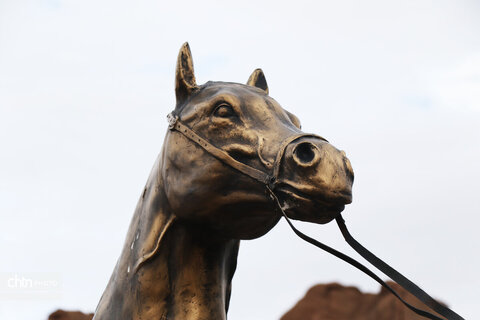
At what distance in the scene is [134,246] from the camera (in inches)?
154

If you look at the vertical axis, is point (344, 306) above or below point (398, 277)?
below

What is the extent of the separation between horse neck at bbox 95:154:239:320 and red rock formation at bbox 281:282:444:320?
905 centimetres

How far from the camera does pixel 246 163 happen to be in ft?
11.4

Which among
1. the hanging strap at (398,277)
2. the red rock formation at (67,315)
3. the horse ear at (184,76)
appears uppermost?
the horse ear at (184,76)

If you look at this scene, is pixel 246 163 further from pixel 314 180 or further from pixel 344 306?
pixel 344 306

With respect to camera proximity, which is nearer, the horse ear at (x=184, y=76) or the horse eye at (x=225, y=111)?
the horse eye at (x=225, y=111)

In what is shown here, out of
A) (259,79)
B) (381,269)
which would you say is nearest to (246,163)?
(381,269)

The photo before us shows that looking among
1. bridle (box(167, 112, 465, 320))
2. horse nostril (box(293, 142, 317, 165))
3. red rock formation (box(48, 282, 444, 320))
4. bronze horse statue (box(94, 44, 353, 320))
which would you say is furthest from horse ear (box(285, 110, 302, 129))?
red rock formation (box(48, 282, 444, 320))

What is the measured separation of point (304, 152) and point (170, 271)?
105cm

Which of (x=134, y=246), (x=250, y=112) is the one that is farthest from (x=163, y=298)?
(x=250, y=112)

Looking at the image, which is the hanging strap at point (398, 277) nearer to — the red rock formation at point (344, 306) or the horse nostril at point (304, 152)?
the horse nostril at point (304, 152)

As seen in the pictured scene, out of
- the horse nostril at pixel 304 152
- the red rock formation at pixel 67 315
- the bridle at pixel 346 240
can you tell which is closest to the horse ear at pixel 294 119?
the bridle at pixel 346 240

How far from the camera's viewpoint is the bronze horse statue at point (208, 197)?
130 inches

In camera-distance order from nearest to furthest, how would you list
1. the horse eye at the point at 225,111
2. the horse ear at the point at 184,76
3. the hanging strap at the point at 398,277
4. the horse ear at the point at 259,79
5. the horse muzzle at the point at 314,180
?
the horse muzzle at the point at 314,180 < the hanging strap at the point at 398,277 < the horse eye at the point at 225,111 < the horse ear at the point at 184,76 < the horse ear at the point at 259,79
